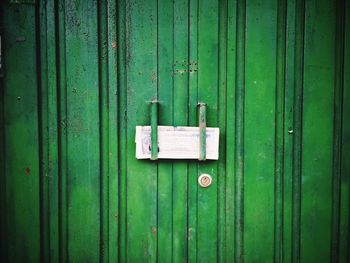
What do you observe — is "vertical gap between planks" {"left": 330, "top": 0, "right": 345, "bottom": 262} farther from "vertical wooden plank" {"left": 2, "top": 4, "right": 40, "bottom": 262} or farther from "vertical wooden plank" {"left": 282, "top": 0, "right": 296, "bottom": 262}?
"vertical wooden plank" {"left": 2, "top": 4, "right": 40, "bottom": 262}

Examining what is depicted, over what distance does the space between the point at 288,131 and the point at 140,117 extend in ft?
2.72

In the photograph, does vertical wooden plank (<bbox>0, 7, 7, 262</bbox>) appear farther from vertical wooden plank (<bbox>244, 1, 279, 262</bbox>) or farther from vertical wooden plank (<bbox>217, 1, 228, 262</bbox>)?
vertical wooden plank (<bbox>244, 1, 279, 262</bbox>)

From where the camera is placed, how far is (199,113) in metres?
1.86

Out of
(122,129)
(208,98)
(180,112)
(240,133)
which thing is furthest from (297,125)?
(122,129)

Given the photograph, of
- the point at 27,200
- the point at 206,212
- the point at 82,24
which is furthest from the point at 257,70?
the point at 27,200

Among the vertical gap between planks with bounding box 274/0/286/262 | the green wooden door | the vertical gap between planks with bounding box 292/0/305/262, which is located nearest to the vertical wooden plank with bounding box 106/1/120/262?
the green wooden door

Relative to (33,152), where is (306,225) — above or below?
below

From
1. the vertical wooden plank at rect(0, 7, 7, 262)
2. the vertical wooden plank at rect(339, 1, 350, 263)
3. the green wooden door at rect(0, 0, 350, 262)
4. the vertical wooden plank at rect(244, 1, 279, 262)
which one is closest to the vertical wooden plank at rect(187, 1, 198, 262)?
the green wooden door at rect(0, 0, 350, 262)

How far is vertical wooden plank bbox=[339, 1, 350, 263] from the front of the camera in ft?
6.16

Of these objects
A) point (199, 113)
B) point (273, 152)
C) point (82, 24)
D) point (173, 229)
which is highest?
point (82, 24)

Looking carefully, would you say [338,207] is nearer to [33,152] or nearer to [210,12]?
[210,12]

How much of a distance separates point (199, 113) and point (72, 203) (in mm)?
865

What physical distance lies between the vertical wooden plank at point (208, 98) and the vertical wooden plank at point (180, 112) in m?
0.08

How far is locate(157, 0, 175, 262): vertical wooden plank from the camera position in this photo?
188cm
